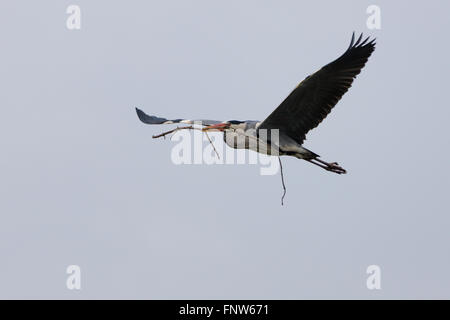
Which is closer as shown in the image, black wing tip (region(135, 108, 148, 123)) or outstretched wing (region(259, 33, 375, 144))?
outstretched wing (region(259, 33, 375, 144))

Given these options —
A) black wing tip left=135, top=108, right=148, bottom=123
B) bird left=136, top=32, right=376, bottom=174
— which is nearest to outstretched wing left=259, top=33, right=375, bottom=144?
bird left=136, top=32, right=376, bottom=174

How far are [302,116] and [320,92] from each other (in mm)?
670

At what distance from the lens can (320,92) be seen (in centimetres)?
2306

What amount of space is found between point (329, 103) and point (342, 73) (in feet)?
2.20

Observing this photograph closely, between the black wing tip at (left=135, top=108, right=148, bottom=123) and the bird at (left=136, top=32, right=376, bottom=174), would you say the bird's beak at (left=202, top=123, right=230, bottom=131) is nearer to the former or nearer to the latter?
the bird at (left=136, top=32, right=376, bottom=174)

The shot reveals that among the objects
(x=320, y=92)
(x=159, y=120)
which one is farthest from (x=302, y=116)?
(x=159, y=120)

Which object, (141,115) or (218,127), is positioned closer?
(218,127)

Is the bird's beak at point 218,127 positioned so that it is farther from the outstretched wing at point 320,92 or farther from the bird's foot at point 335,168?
the bird's foot at point 335,168

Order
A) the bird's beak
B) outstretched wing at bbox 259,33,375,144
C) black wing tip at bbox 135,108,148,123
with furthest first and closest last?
1. black wing tip at bbox 135,108,148,123
2. the bird's beak
3. outstretched wing at bbox 259,33,375,144

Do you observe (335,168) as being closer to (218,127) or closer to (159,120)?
(218,127)

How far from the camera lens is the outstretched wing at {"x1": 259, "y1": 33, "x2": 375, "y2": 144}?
22.8 meters

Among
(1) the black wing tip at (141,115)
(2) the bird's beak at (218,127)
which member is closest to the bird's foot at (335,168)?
(2) the bird's beak at (218,127)
